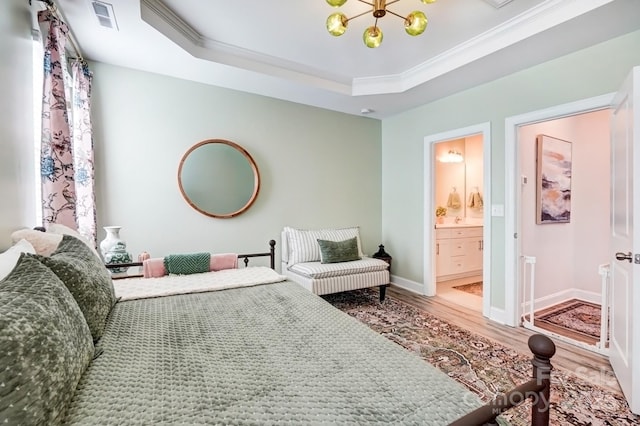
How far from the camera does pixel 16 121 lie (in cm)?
175

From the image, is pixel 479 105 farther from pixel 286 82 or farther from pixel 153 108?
pixel 153 108

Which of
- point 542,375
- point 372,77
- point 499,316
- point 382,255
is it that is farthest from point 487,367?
point 372,77

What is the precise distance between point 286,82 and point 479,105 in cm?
215

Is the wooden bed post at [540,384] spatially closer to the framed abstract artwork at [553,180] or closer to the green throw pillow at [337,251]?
the green throw pillow at [337,251]

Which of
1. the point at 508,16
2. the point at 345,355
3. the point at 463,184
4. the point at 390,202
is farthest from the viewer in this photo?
the point at 463,184

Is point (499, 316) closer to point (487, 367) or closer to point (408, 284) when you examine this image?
point (487, 367)

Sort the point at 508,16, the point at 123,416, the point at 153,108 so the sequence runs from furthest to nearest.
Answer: the point at 153,108
the point at 508,16
the point at 123,416

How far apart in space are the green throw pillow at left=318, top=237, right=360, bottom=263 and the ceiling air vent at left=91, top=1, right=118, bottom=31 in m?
2.83

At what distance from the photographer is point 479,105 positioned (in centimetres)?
338

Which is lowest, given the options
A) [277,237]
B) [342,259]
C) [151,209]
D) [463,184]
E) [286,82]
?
[342,259]

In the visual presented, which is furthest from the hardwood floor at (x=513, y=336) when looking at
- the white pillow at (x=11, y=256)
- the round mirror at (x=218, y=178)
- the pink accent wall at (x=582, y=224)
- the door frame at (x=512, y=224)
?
the white pillow at (x=11, y=256)

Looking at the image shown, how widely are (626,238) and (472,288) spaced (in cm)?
278

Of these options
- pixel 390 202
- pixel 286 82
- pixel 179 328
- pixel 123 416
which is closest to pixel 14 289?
pixel 123 416

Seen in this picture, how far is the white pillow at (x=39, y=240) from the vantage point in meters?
1.56
